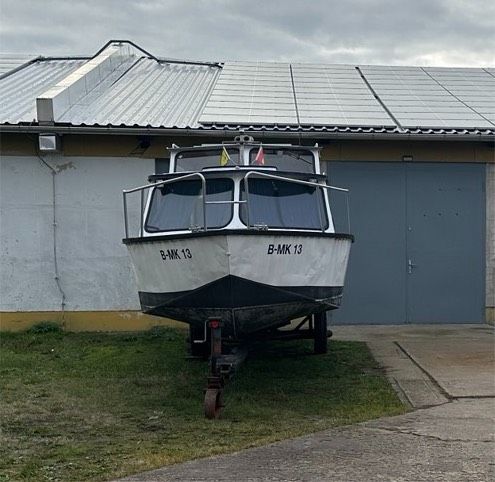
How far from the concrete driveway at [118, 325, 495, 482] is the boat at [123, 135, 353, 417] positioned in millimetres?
1463

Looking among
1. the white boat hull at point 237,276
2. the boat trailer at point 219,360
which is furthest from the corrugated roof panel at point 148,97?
the white boat hull at point 237,276

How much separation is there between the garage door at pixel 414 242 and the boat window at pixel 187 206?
18.4 ft

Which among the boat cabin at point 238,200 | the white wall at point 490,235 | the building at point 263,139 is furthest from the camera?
the white wall at point 490,235

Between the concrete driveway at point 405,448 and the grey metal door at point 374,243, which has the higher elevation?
the grey metal door at point 374,243

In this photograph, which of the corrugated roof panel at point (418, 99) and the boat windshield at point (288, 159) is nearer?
the boat windshield at point (288, 159)

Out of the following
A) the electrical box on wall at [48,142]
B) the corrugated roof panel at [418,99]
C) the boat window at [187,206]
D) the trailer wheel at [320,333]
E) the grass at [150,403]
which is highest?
the corrugated roof panel at [418,99]

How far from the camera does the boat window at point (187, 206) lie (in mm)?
8172

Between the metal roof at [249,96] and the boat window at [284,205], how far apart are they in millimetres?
4496

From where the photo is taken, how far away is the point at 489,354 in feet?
34.6

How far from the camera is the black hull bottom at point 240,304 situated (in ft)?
24.1

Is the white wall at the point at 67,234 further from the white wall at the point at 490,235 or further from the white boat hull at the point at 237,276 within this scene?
the white wall at the point at 490,235

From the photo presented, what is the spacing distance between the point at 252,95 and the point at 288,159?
6.36 metres

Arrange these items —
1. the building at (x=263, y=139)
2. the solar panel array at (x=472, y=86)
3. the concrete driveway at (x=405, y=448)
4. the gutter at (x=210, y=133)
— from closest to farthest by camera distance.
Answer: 1. the concrete driveway at (x=405, y=448)
2. the gutter at (x=210, y=133)
3. the building at (x=263, y=139)
4. the solar panel array at (x=472, y=86)

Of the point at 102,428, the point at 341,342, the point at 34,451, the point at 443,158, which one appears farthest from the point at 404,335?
the point at 34,451
